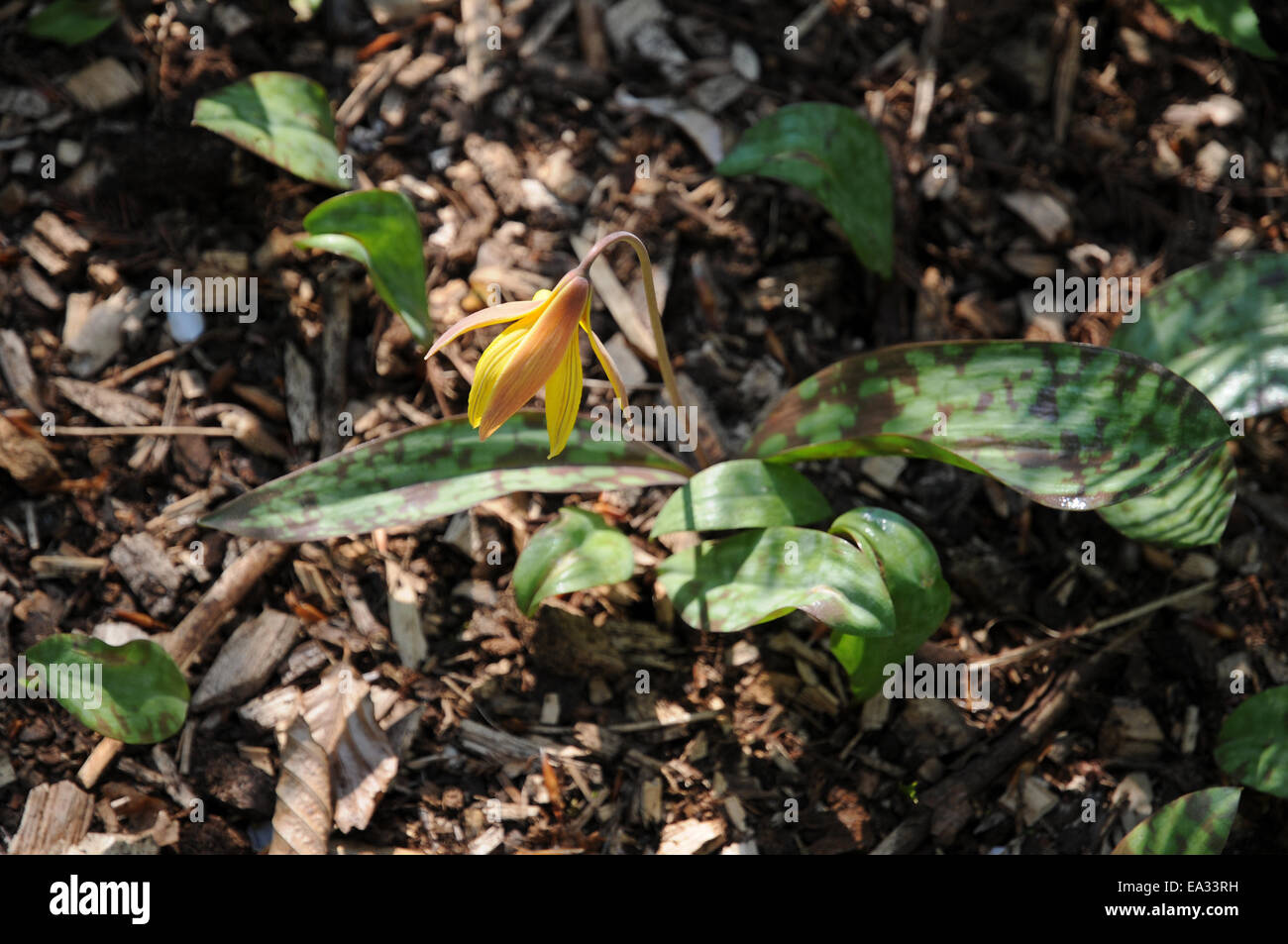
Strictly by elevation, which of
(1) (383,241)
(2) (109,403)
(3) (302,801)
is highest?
(1) (383,241)

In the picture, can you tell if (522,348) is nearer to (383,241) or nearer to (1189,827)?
(383,241)

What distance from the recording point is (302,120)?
2.38m

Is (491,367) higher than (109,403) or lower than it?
lower

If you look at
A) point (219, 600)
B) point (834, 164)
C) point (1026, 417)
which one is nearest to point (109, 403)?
point (219, 600)

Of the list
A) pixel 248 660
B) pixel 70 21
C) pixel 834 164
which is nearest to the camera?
pixel 248 660

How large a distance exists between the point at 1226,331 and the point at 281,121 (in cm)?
213

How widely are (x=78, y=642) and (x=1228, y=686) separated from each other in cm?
238

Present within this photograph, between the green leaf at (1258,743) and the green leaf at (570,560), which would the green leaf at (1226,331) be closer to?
the green leaf at (1258,743)

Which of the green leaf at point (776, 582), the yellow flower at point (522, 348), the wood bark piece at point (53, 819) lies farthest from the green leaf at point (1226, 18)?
the wood bark piece at point (53, 819)

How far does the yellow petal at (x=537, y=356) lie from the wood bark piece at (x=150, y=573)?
961mm

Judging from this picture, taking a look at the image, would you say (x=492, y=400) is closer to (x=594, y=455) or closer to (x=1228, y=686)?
(x=594, y=455)

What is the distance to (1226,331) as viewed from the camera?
2.22 m

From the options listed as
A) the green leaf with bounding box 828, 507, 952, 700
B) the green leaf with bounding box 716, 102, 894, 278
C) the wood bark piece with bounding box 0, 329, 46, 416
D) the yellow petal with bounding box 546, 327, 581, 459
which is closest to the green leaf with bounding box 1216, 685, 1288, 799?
the green leaf with bounding box 828, 507, 952, 700
